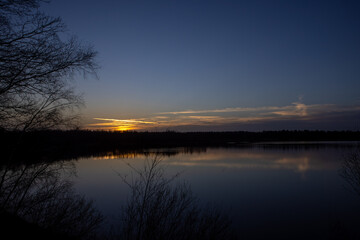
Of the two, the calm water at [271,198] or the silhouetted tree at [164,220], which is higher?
the silhouetted tree at [164,220]

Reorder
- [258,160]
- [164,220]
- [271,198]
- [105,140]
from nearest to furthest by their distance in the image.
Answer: [164,220] → [271,198] → [258,160] → [105,140]

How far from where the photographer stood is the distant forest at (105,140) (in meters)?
5.67

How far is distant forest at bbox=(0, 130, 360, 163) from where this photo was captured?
567 cm

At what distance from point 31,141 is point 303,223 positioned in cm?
1032

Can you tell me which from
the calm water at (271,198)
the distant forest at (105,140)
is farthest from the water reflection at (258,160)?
the distant forest at (105,140)

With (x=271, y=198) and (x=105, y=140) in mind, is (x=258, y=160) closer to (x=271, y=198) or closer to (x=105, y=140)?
(x=271, y=198)

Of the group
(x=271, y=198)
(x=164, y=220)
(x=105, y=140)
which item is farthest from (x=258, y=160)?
(x=105, y=140)

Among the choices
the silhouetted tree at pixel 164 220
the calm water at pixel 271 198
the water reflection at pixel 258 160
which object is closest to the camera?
the silhouetted tree at pixel 164 220

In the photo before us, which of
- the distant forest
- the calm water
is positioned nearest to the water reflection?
the calm water

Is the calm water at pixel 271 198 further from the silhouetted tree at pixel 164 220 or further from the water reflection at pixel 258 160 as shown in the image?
the water reflection at pixel 258 160

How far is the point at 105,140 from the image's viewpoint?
266 ft

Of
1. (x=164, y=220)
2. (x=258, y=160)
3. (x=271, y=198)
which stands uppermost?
(x=164, y=220)

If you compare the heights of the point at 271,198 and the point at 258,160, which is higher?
the point at 258,160

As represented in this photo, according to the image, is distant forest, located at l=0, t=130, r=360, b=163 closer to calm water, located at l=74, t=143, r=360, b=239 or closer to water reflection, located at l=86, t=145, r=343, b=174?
calm water, located at l=74, t=143, r=360, b=239
